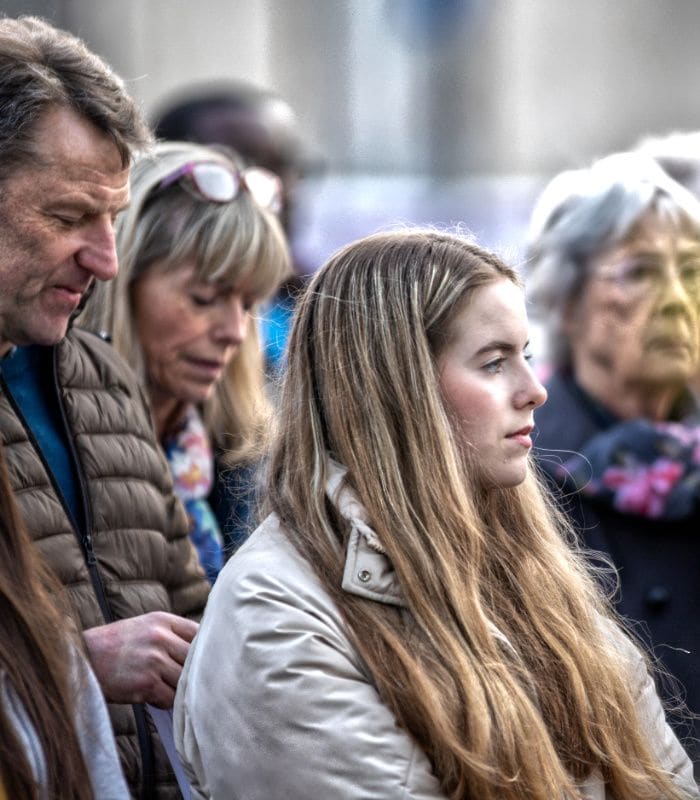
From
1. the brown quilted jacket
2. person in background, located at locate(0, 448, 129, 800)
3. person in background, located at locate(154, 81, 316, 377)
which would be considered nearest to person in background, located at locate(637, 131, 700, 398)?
the brown quilted jacket

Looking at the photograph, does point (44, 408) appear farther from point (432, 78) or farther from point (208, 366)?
point (432, 78)

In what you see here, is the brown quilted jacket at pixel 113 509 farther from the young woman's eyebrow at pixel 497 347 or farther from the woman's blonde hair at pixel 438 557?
the young woman's eyebrow at pixel 497 347

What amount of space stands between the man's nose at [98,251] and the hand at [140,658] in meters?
0.67

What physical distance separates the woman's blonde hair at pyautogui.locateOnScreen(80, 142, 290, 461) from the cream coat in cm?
128

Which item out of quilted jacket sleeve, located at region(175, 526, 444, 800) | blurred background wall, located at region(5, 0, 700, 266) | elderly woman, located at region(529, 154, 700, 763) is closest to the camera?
quilted jacket sleeve, located at region(175, 526, 444, 800)

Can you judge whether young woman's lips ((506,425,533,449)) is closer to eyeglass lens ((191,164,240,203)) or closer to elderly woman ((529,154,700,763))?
elderly woman ((529,154,700,763))

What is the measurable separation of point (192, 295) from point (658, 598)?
132cm

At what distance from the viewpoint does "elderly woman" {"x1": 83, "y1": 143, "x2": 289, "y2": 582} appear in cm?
346

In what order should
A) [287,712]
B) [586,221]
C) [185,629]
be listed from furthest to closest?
1. [586,221]
2. [185,629]
3. [287,712]

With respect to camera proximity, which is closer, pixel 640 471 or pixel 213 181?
pixel 640 471

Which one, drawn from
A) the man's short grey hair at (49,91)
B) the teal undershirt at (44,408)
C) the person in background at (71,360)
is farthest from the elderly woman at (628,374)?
the man's short grey hair at (49,91)

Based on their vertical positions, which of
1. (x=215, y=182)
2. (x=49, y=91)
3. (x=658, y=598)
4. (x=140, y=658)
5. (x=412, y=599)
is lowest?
(x=658, y=598)

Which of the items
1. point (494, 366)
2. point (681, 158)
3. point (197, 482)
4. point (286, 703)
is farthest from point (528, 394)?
point (681, 158)

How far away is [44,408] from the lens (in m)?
2.64
